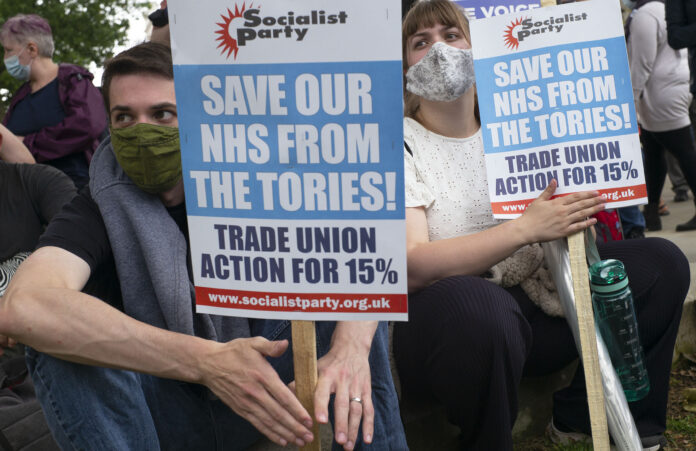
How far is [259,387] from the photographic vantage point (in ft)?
5.97

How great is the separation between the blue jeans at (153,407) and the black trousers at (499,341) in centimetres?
22

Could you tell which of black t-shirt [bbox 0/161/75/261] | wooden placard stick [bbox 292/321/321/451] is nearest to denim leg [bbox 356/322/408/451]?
A: wooden placard stick [bbox 292/321/321/451]

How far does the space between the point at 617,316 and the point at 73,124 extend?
3.07 m

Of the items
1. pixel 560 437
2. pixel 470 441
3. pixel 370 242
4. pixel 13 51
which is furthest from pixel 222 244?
pixel 13 51

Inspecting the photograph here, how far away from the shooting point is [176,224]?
7.72ft

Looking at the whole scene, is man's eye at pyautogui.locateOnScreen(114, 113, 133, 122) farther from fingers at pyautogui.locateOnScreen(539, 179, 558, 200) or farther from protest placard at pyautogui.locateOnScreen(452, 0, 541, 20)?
protest placard at pyautogui.locateOnScreen(452, 0, 541, 20)

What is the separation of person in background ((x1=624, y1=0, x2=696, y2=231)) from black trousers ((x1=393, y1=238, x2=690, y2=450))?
280 centimetres

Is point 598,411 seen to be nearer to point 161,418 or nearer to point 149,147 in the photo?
point 161,418

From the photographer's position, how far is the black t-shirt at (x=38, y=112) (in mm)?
4488

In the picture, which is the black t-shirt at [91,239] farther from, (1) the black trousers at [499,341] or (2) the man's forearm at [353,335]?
(1) the black trousers at [499,341]

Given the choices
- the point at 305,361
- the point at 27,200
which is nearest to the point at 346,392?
the point at 305,361

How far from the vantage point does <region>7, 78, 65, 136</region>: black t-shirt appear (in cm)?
449

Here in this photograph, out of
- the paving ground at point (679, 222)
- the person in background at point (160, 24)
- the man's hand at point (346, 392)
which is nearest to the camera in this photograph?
the man's hand at point (346, 392)

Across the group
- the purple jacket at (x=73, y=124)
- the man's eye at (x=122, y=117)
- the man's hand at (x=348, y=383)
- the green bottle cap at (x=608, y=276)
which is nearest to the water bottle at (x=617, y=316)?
the green bottle cap at (x=608, y=276)
